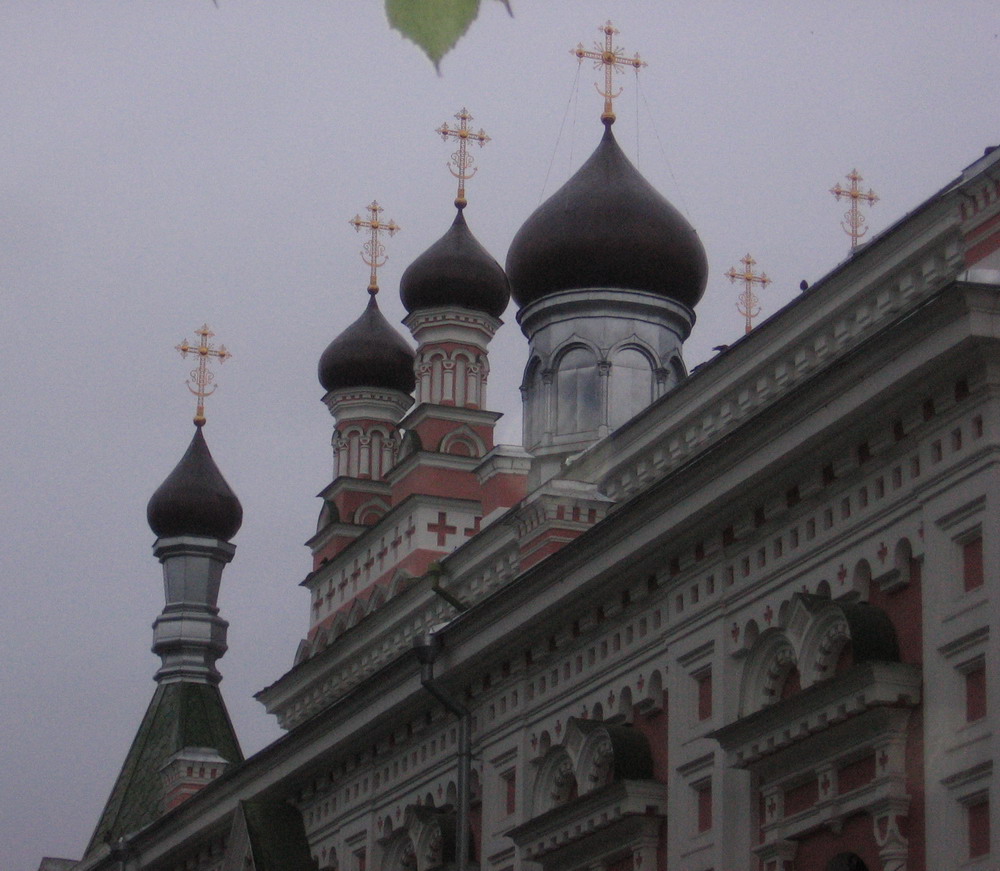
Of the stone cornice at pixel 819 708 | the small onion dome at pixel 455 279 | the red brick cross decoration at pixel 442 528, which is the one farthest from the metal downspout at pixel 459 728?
the small onion dome at pixel 455 279

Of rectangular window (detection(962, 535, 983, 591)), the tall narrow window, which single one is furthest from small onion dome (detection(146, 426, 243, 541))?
rectangular window (detection(962, 535, 983, 591))

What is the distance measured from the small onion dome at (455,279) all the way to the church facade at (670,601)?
1.20 metres

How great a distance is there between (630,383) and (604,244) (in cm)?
110

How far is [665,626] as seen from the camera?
409 inches

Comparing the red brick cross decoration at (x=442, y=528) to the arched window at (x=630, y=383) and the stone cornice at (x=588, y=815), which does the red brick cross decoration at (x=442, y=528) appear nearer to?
the arched window at (x=630, y=383)

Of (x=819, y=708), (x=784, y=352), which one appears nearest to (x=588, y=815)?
(x=819, y=708)

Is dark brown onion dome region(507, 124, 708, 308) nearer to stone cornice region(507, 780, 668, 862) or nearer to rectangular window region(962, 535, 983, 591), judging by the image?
stone cornice region(507, 780, 668, 862)

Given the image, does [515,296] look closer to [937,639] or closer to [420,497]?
[420,497]

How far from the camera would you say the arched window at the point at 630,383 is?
16141 millimetres

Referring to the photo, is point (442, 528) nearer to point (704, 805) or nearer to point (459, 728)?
point (459, 728)

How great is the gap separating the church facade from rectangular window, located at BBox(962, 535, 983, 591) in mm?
12

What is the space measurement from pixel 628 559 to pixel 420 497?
8362 mm

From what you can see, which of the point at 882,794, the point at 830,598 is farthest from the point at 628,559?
the point at 882,794

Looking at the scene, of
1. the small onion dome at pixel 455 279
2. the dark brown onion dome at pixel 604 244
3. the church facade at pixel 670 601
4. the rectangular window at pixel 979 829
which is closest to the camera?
the rectangular window at pixel 979 829
